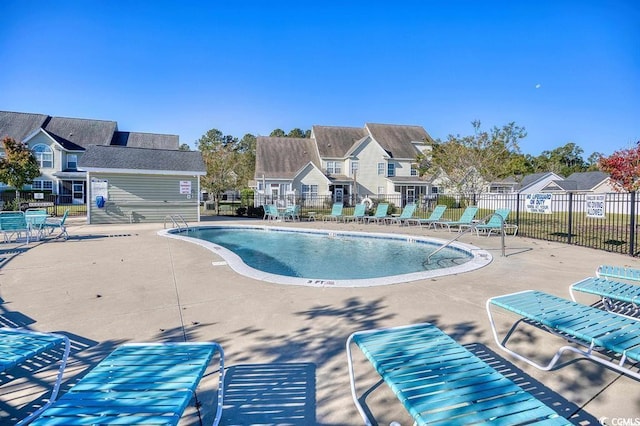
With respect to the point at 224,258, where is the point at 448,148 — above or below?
above

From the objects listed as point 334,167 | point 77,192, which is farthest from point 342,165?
point 77,192

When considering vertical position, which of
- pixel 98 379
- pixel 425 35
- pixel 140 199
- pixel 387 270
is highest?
pixel 425 35

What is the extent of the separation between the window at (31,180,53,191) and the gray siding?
20.5 metres

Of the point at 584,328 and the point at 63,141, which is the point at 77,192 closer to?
the point at 63,141

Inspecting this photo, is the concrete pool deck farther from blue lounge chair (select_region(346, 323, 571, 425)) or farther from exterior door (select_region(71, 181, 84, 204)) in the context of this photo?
exterior door (select_region(71, 181, 84, 204))

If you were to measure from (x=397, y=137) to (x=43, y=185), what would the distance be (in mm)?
37859

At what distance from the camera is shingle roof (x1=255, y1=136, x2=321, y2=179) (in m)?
34.8

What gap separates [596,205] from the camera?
10.1m

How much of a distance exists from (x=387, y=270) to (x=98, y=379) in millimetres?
7103

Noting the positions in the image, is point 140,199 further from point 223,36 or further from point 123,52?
point 223,36

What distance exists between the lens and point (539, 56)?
2059 cm

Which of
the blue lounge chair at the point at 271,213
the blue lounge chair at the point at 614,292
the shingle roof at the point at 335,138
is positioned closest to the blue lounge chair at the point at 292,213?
the blue lounge chair at the point at 271,213

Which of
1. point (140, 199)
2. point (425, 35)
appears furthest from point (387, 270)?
point (425, 35)

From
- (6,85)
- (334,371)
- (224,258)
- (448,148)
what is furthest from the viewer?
(6,85)
